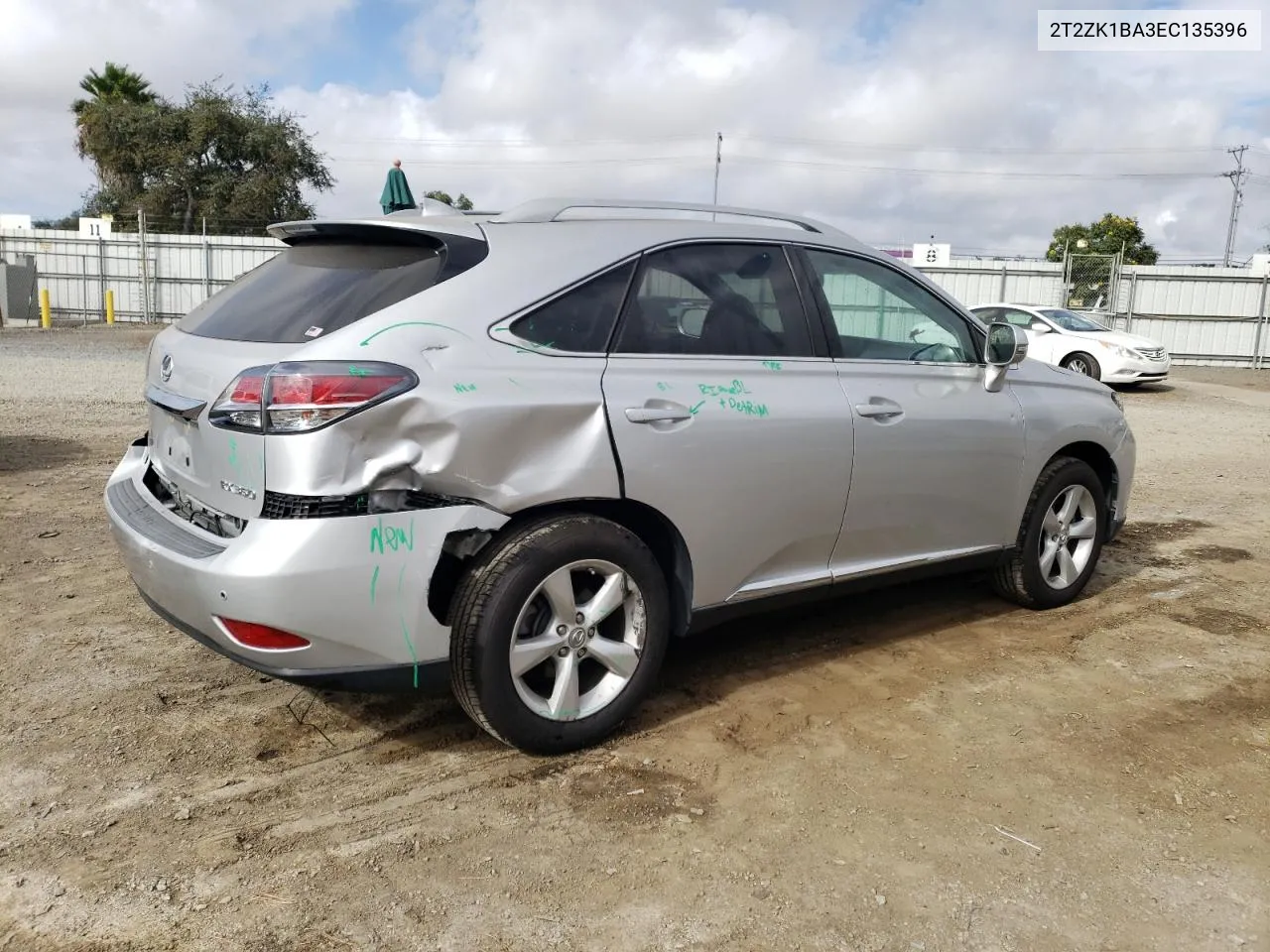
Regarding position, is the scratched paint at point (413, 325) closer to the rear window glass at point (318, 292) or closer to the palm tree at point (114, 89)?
the rear window glass at point (318, 292)

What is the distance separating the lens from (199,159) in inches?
1437

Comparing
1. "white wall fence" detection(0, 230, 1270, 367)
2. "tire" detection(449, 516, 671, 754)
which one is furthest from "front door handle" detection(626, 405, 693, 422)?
"white wall fence" detection(0, 230, 1270, 367)

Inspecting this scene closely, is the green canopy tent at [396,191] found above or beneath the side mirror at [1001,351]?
above

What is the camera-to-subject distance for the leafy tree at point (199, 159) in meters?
35.7

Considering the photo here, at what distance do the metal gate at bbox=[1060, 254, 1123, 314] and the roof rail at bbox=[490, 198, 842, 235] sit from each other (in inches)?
869

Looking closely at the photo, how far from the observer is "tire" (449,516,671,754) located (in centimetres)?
296

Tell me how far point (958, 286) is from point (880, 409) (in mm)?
22259

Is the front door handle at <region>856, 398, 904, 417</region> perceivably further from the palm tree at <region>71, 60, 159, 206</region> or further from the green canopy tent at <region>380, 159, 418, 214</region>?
the palm tree at <region>71, 60, 159, 206</region>

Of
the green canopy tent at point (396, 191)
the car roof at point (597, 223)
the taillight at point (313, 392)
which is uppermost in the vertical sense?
the green canopy tent at point (396, 191)

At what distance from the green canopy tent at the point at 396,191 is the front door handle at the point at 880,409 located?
6.17 metres

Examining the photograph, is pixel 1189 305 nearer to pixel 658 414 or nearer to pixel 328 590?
pixel 658 414

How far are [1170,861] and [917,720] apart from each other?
98 cm

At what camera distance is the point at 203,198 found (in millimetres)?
36344

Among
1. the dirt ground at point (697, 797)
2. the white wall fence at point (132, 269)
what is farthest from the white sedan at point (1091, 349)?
the white wall fence at point (132, 269)
